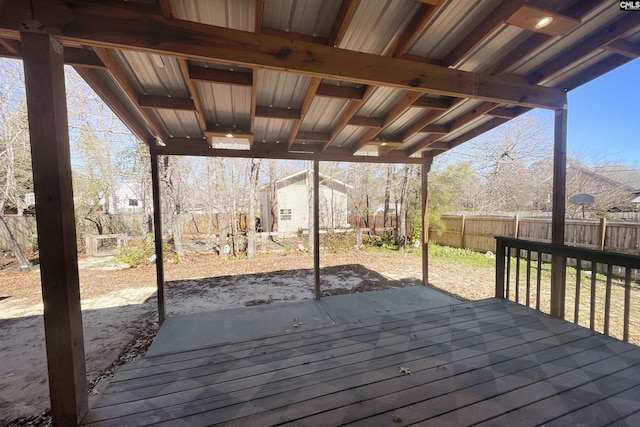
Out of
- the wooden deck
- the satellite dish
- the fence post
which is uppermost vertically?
the satellite dish

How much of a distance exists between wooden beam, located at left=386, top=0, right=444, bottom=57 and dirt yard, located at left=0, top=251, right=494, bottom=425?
14.1 ft

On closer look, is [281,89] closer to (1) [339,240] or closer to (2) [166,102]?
(2) [166,102]

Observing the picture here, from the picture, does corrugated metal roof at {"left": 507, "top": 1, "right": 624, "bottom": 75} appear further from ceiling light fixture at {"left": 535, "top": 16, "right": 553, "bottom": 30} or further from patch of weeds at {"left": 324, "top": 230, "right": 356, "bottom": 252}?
patch of weeds at {"left": 324, "top": 230, "right": 356, "bottom": 252}

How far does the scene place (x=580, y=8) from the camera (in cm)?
180

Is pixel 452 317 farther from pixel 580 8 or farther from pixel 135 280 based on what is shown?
pixel 135 280

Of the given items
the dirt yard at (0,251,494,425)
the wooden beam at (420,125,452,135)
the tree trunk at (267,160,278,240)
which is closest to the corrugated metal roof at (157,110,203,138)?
the dirt yard at (0,251,494,425)

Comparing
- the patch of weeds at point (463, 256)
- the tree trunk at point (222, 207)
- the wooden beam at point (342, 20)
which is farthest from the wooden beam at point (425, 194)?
the tree trunk at point (222, 207)

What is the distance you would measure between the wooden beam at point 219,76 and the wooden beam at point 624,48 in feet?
10.5

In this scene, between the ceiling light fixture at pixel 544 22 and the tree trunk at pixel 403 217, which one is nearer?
the ceiling light fixture at pixel 544 22

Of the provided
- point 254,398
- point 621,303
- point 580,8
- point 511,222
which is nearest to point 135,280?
point 254,398

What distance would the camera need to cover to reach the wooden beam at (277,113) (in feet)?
10.0

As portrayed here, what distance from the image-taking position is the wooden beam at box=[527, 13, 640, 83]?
196cm

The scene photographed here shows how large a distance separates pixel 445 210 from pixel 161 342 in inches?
393

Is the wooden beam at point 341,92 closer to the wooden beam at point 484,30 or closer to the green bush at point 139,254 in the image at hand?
the wooden beam at point 484,30
